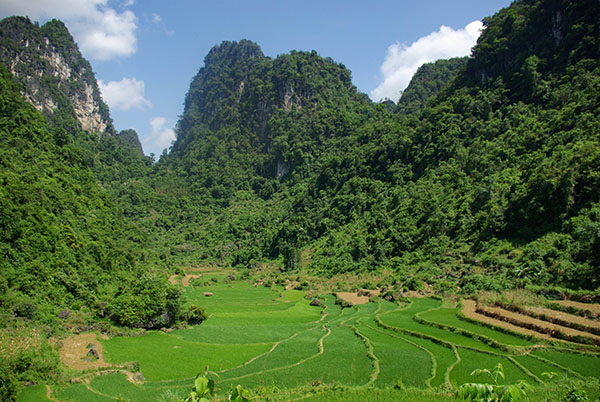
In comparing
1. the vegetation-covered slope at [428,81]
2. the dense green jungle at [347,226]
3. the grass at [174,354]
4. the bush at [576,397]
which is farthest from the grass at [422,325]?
the vegetation-covered slope at [428,81]

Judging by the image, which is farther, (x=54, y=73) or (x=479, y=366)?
(x=54, y=73)

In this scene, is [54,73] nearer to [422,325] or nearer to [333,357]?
[333,357]

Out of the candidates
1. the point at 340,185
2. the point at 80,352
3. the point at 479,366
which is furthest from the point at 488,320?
the point at 340,185

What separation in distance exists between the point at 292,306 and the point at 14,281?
863 inches

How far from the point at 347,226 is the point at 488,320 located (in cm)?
4059

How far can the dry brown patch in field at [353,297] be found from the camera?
3453 centimetres

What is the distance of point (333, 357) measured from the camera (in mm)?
18484

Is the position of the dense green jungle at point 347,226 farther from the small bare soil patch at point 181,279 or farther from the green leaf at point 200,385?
the small bare soil patch at point 181,279

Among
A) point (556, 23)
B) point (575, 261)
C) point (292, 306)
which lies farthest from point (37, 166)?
point (556, 23)

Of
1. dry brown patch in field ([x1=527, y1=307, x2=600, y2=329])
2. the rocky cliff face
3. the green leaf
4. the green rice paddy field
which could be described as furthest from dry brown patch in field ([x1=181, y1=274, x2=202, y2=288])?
the rocky cliff face

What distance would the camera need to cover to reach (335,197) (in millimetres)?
70562

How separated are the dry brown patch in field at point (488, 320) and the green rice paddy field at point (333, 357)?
593 mm

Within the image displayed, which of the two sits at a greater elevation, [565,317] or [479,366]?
[565,317]

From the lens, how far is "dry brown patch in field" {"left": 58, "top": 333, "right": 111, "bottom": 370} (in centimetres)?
1775
